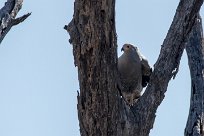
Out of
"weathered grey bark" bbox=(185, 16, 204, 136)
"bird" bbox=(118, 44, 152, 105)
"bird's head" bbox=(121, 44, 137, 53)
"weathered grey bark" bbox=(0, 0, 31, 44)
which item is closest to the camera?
"weathered grey bark" bbox=(185, 16, 204, 136)

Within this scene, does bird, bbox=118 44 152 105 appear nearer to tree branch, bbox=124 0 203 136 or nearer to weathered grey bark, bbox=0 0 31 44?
tree branch, bbox=124 0 203 136

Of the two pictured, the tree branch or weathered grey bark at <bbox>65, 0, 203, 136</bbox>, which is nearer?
weathered grey bark at <bbox>65, 0, 203, 136</bbox>

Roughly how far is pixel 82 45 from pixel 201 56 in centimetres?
284

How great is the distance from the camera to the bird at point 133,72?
885 cm

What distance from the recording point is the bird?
8.85 metres

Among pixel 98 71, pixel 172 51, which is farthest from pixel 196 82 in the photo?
pixel 98 71

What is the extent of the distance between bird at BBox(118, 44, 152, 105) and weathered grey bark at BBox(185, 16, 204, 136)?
0.62 metres

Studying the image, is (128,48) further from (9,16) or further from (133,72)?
(9,16)

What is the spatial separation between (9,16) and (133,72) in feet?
6.54

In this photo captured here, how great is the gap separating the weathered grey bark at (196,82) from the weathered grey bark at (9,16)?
2.46m

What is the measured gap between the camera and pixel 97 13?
20.9 ft

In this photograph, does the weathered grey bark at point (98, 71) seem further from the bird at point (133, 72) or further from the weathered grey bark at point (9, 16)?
the weathered grey bark at point (9, 16)

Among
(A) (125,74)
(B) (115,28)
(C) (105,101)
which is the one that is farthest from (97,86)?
(A) (125,74)

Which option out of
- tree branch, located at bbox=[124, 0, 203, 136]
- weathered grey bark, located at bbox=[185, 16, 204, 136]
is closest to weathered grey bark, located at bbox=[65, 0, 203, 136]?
tree branch, located at bbox=[124, 0, 203, 136]
